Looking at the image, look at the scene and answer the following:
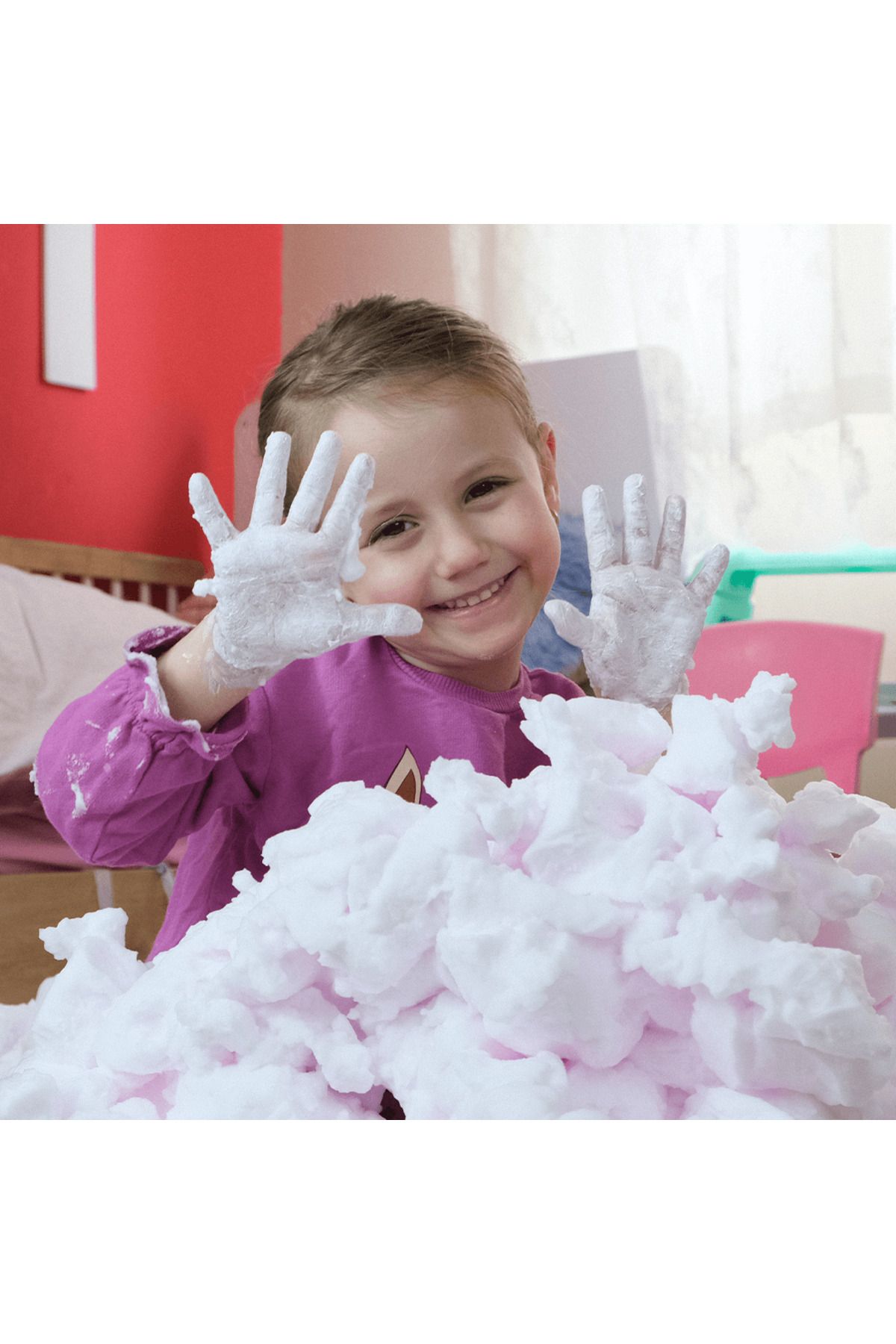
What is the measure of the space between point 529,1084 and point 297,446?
496mm

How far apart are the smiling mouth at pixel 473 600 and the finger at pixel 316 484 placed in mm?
210

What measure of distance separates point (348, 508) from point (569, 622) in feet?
0.66

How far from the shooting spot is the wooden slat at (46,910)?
3.83 ft

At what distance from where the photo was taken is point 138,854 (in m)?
0.69

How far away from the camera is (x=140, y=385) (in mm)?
2229

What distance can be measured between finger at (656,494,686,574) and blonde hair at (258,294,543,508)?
105 millimetres

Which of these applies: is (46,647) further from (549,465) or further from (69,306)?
(549,465)

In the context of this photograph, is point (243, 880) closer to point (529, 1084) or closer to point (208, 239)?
point (529, 1084)

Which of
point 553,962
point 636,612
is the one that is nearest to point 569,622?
point 636,612

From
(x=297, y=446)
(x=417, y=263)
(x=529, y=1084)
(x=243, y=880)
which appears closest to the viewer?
(x=529, y=1084)

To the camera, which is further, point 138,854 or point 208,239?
point 208,239

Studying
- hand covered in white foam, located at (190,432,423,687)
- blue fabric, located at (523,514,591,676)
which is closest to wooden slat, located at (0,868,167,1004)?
blue fabric, located at (523,514,591,676)

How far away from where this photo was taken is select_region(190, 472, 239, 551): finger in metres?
0.54

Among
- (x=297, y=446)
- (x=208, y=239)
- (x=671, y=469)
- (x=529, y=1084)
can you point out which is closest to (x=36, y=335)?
(x=208, y=239)
